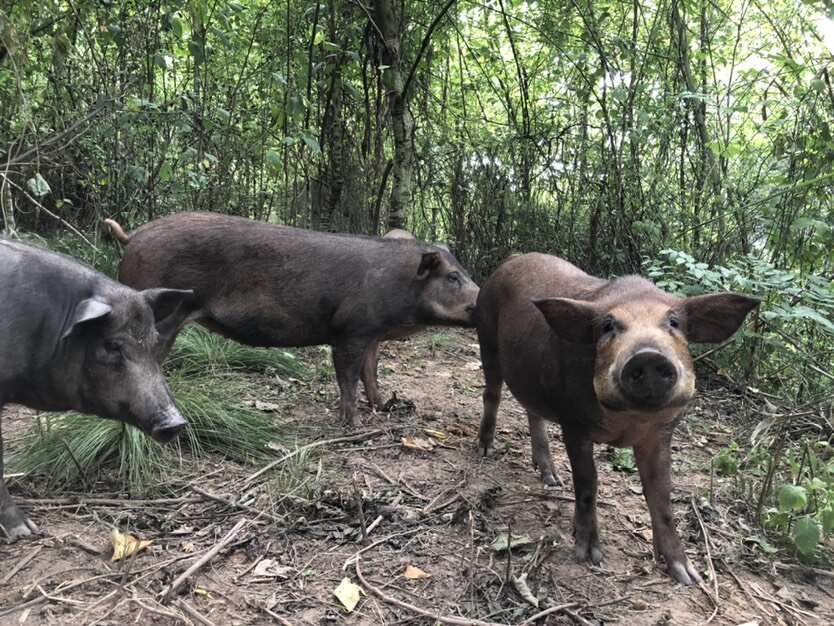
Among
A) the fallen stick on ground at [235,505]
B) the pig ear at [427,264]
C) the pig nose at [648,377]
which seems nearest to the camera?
the pig nose at [648,377]

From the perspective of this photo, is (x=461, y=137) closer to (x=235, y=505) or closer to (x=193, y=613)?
(x=235, y=505)

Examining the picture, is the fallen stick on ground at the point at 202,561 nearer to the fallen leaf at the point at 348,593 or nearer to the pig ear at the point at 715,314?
the fallen leaf at the point at 348,593

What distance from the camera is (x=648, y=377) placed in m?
2.71

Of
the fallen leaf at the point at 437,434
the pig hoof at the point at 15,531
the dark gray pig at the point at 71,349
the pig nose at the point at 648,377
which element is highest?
the pig nose at the point at 648,377

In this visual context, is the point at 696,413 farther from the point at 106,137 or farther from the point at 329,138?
the point at 106,137

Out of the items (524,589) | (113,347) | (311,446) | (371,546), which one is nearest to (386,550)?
(371,546)

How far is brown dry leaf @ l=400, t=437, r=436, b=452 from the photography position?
474 centimetres

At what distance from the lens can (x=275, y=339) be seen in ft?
17.7

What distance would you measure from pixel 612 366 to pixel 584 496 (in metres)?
0.85

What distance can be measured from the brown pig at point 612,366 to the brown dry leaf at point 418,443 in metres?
0.93

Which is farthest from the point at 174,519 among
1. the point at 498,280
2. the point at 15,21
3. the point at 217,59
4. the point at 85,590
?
the point at 217,59

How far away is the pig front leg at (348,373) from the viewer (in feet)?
17.3

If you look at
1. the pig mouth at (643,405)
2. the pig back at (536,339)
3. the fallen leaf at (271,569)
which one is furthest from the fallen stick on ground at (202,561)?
the pig mouth at (643,405)

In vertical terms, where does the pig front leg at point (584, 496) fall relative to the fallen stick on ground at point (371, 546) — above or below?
above
